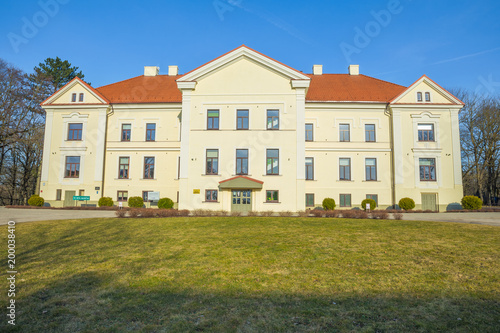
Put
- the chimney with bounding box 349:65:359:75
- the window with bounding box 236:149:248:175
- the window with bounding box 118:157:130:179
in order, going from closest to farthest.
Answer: the window with bounding box 236:149:248:175
the window with bounding box 118:157:130:179
the chimney with bounding box 349:65:359:75

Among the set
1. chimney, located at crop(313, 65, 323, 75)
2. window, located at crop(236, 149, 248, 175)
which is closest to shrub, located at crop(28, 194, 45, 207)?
window, located at crop(236, 149, 248, 175)

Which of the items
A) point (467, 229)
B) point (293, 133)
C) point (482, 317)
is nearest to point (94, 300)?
point (482, 317)

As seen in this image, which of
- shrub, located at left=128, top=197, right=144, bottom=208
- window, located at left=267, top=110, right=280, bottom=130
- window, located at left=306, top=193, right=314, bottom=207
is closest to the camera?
window, located at left=267, top=110, right=280, bottom=130

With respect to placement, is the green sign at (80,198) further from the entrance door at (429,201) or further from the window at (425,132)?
the window at (425,132)

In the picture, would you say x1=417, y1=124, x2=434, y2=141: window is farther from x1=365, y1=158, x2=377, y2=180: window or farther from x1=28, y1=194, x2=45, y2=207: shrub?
x1=28, y1=194, x2=45, y2=207: shrub

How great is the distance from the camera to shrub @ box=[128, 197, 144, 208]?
27.7 m

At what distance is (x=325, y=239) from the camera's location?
36.5 ft

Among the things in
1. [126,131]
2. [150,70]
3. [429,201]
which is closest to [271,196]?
[429,201]

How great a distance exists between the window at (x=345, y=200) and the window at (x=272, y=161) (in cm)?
832

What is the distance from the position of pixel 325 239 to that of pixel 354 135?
70.2ft

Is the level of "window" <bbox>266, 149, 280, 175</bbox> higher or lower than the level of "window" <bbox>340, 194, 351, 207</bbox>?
higher

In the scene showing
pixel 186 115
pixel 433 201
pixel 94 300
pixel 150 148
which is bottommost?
pixel 94 300

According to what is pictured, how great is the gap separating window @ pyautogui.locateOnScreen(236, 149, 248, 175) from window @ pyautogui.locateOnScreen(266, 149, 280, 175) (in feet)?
6.05

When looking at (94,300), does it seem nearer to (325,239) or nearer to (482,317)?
(482,317)
